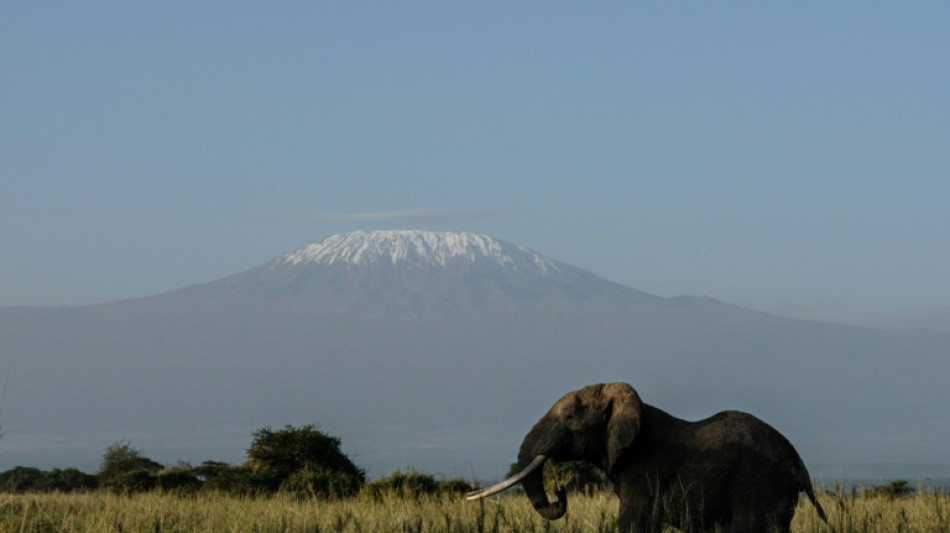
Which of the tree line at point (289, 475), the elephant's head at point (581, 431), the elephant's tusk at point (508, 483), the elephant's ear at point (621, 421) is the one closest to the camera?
the elephant's tusk at point (508, 483)

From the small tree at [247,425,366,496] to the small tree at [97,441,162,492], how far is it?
2.98m

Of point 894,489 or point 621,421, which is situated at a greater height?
point 621,421

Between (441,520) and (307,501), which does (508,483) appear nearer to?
(441,520)

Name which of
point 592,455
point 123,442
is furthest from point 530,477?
point 123,442

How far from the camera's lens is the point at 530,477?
40.0ft

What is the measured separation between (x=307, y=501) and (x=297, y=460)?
10770 mm

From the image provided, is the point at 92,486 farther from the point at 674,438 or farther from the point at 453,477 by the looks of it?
the point at 674,438

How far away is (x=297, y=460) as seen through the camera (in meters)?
27.8

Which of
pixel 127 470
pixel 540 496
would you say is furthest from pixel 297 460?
pixel 540 496

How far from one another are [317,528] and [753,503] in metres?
3.96

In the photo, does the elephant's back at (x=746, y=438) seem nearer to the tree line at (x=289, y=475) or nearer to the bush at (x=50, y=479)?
the tree line at (x=289, y=475)

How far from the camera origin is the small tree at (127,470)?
31969 millimetres

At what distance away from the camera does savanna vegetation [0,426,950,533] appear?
1288 centimetres

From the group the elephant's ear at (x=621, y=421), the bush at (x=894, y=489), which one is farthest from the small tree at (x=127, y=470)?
the elephant's ear at (x=621, y=421)
